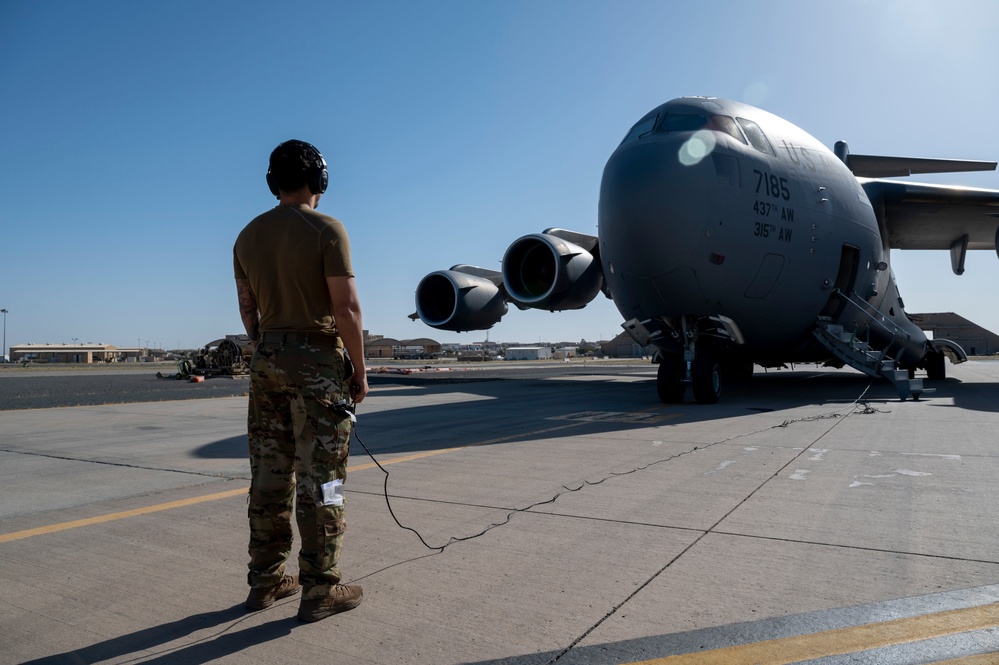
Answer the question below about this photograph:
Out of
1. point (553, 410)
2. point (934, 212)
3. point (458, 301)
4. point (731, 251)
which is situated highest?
point (934, 212)

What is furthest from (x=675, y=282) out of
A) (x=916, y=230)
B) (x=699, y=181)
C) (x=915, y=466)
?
(x=916, y=230)

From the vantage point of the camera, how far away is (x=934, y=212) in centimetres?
1741

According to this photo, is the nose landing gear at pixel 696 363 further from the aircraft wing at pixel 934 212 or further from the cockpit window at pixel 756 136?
the aircraft wing at pixel 934 212

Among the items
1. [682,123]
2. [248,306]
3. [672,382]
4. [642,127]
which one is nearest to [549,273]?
[642,127]

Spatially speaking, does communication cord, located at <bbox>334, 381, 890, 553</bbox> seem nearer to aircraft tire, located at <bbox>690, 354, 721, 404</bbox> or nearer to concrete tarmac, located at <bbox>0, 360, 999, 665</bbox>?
concrete tarmac, located at <bbox>0, 360, 999, 665</bbox>

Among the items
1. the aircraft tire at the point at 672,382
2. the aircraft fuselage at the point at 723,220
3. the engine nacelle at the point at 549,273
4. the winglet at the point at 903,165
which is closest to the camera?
the aircraft fuselage at the point at 723,220

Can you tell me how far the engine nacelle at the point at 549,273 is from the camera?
601 inches

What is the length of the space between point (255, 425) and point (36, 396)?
52.8ft

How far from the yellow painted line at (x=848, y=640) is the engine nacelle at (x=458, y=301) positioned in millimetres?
15246

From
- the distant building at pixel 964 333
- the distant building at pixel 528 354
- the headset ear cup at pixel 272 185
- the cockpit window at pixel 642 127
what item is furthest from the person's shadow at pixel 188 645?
the distant building at pixel 528 354

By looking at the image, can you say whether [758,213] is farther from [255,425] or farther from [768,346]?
[255,425]

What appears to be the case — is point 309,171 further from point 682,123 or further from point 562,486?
point 682,123

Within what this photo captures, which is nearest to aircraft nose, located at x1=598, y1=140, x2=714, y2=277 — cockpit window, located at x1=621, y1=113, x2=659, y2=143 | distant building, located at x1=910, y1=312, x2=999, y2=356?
cockpit window, located at x1=621, y1=113, x2=659, y2=143

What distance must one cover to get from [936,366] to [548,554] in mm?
19430
